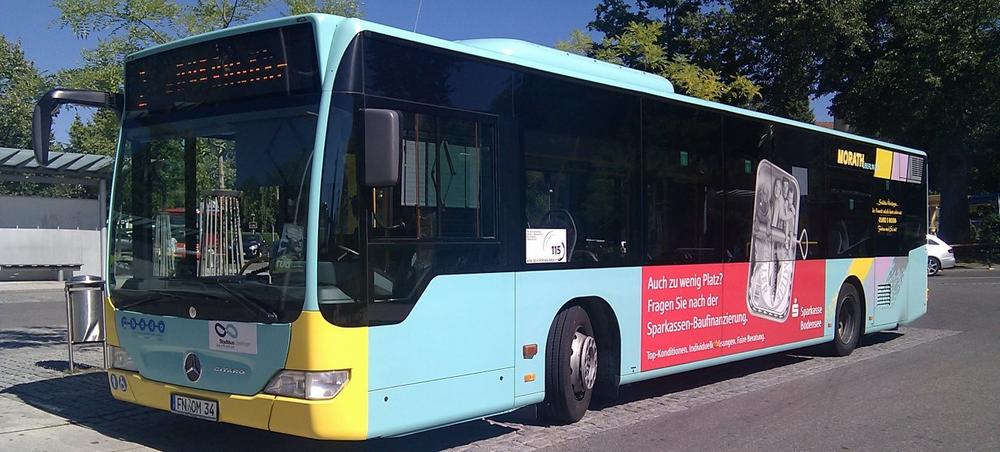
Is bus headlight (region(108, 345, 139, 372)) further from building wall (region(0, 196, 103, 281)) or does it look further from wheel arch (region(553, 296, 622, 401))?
building wall (region(0, 196, 103, 281))

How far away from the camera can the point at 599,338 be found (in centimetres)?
780

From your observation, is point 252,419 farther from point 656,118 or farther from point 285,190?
point 656,118

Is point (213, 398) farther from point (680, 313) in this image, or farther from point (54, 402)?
point (680, 313)

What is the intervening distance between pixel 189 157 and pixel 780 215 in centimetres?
724

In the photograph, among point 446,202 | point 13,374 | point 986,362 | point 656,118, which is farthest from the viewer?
point 986,362

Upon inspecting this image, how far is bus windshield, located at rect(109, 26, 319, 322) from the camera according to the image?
5.52m

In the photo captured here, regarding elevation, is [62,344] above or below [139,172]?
below

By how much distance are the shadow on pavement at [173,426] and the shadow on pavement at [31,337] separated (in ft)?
10.4

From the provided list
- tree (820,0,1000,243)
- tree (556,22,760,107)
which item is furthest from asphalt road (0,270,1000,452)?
tree (820,0,1000,243)

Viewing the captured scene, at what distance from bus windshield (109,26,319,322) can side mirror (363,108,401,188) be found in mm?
437

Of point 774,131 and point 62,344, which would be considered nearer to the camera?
point 774,131

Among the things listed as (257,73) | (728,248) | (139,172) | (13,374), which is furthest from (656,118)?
(13,374)

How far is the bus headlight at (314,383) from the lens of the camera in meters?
5.33

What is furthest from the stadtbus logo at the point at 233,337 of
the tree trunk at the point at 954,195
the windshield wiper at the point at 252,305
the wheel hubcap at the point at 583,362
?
the tree trunk at the point at 954,195
